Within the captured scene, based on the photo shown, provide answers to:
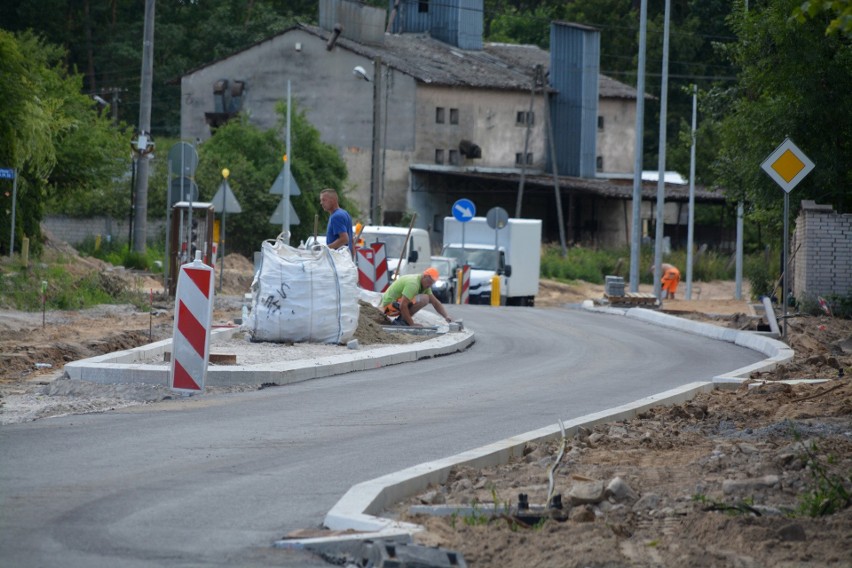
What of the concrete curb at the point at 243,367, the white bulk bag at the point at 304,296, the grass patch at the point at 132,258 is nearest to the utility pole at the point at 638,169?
the grass patch at the point at 132,258

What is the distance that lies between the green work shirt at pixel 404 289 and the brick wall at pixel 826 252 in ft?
27.8

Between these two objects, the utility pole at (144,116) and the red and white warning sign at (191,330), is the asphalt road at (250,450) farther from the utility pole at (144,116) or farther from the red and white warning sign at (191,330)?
the utility pole at (144,116)

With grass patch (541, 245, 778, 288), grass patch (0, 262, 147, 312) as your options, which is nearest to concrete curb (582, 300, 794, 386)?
grass patch (0, 262, 147, 312)

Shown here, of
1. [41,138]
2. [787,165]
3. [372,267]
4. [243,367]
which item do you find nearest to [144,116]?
[41,138]

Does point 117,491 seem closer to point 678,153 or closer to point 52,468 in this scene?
point 52,468

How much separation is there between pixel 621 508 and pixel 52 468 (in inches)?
140

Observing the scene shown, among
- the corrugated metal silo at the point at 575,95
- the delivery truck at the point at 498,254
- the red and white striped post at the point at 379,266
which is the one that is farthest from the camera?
the corrugated metal silo at the point at 575,95

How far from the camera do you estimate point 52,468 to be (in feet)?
28.6

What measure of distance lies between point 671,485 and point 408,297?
1337 centimetres

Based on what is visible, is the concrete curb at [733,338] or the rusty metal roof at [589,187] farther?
the rusty metal roof at [589,187]

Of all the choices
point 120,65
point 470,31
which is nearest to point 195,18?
point 120,65

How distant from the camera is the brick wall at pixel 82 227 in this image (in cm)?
4931

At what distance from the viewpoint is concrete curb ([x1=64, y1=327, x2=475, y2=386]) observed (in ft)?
43.9

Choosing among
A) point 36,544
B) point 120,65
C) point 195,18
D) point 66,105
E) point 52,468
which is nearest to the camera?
point 36,544
